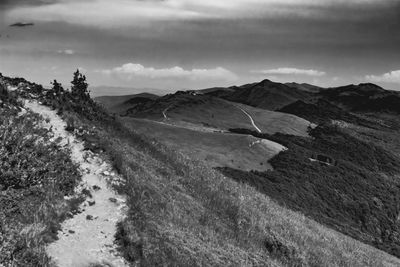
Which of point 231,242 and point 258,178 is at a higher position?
point 231,242

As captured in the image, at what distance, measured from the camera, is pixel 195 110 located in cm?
16775

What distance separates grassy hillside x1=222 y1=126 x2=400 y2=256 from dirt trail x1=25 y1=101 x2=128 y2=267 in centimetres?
4944

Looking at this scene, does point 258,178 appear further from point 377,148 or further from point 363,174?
point 377,148

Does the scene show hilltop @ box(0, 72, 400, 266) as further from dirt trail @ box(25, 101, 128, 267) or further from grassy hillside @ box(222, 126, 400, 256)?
grassy hillside @ box(222, 126, 400, 256)

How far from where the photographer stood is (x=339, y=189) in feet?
317

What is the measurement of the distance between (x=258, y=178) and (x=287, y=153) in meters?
28.2

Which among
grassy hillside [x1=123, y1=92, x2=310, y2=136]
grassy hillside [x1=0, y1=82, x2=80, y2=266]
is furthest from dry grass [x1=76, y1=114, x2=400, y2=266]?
grassy hillside [x1=123, y1=92, x2=310, y2=136]

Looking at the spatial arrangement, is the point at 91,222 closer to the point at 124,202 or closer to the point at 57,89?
the point at 124,202

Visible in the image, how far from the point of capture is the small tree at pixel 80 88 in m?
29.9

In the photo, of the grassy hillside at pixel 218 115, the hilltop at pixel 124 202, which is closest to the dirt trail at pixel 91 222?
the hilltop at pixel 124 202

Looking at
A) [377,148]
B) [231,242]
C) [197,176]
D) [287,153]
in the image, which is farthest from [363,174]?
[231,242]

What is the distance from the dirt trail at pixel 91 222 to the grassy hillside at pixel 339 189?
4944 cm

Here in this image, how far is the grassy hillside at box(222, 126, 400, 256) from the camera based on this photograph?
74794 mm

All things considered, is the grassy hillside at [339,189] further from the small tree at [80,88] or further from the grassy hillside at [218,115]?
the small tree at [80,88]
